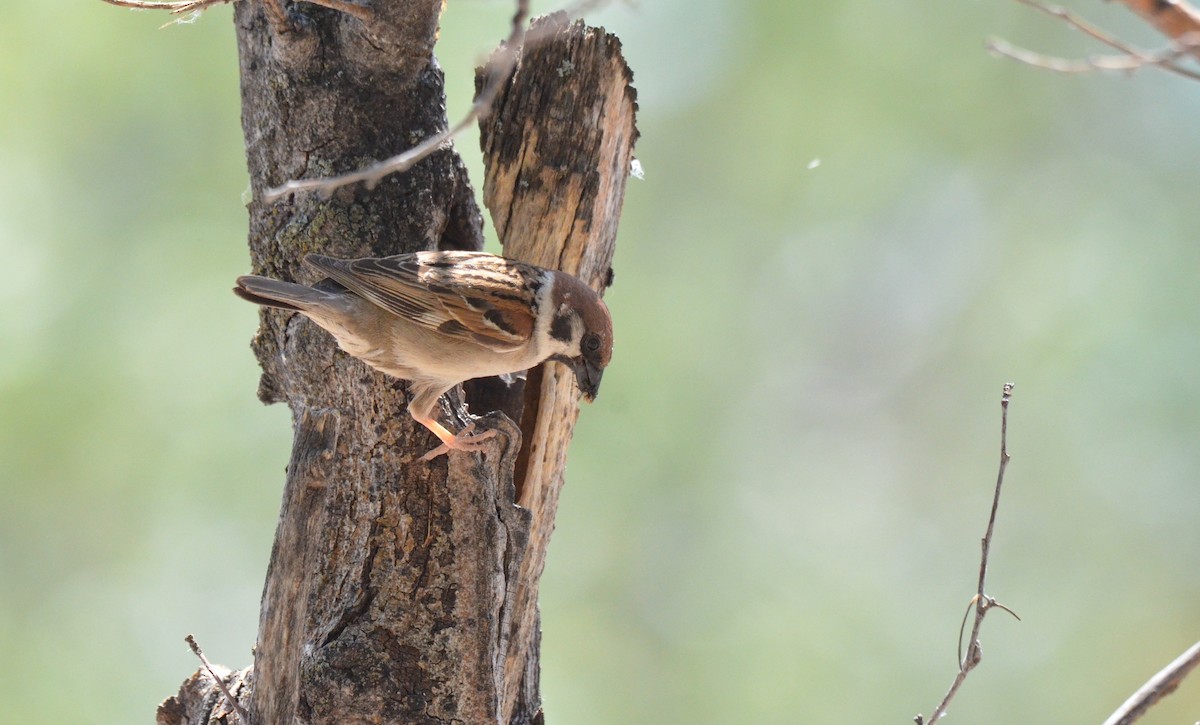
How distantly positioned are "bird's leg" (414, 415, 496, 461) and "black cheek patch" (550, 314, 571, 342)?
384 mm

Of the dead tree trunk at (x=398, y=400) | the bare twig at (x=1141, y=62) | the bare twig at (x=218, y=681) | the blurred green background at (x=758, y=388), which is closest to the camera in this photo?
the bare twig at (x=1141, y=62)

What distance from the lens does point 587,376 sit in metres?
3.48

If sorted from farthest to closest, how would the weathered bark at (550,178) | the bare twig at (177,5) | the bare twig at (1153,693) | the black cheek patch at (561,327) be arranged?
the weathered bark at (550,178) → the black cheek patch at (561,327) → the bare twig at (177,5) → the bare twig at (1153,693)

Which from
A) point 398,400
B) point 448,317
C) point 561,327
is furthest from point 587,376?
point 398,400

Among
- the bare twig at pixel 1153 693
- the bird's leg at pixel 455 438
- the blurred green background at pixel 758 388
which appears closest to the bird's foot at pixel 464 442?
the bird's leg at pixel 455 438

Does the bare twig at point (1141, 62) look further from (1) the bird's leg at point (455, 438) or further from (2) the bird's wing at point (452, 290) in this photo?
(1) the bird's leg at point (455, 438)

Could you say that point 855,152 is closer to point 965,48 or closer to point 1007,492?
point 965,48

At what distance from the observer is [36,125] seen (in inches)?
306

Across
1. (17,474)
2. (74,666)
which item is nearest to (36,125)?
(17,474)

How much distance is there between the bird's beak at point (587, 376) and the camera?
3475 millimetres

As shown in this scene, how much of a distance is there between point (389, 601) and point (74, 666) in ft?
19.7

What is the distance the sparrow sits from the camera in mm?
3221

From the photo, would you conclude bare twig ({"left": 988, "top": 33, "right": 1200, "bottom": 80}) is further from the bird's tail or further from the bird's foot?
the bird's tail

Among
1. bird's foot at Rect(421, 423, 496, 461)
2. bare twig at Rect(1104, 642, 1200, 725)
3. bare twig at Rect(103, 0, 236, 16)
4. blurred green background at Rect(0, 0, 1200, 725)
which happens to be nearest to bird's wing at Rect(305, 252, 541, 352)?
bird's foot at Rect(421, 423, 496, 461)
